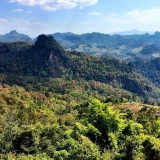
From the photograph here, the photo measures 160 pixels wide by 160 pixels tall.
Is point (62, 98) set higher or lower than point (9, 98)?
lower

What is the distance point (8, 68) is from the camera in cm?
19388

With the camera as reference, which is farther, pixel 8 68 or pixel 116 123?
pixel 8 68

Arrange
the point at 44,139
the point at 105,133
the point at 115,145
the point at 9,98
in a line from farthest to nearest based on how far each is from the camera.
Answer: the point at 9,98
the point at 44,139
the point at 105,133
the point at 115,145

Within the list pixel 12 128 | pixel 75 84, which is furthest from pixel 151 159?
pixel 75 84

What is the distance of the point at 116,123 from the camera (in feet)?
115

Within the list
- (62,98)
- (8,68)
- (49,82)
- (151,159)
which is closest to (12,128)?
(151,159)

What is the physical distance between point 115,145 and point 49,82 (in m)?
150

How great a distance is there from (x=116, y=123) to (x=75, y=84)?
144 m

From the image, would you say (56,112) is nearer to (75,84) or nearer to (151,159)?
(151,159)

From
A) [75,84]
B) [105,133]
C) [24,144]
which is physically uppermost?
[105,133]

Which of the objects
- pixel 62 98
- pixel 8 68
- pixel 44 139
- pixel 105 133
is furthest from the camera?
pixel 8 68

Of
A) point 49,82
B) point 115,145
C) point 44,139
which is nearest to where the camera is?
point 115,145

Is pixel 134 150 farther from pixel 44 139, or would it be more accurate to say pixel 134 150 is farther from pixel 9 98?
pixel 9 98

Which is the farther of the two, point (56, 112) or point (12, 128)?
point (56, 112)
